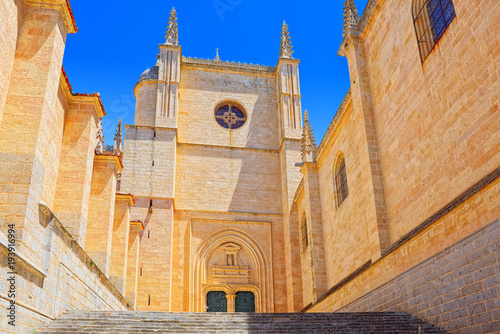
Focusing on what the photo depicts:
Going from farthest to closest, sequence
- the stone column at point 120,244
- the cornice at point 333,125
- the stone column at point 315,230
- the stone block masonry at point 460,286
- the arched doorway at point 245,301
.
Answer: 1. the arched doorway at point 245,301
2. the stone column at point 315,230
3. the stone column at point 120,244
4. the cornice at point 333,125
5. the stone block masonry at point 460,286

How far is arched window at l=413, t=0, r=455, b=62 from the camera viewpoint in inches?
323

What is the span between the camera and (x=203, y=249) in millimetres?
19562

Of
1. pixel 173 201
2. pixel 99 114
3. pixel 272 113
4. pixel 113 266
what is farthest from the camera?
pixel 272 113

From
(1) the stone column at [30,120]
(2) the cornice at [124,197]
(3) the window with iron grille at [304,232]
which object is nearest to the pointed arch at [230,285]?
(3) the window with iron grille at [304,232]

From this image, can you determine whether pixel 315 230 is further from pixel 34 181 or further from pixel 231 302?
pixel 34 181

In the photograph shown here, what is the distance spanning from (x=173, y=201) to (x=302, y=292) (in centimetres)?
650

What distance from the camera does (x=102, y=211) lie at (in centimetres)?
1179

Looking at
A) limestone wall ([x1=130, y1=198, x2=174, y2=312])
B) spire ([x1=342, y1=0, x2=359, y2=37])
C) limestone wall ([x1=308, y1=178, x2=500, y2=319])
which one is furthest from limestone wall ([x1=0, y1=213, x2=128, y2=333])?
spire ([x1=342, y1=0, x2=359, y2=37])

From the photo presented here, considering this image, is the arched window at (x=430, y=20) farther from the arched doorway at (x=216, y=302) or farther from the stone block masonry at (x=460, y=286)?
the arched doorway at (x=216, y=302)

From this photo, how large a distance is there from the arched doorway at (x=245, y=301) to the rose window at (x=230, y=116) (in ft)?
26.1

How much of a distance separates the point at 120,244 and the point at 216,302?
6.85 metres

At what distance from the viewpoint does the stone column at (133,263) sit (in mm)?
15336

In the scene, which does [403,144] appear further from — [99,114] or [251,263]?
[251,263]

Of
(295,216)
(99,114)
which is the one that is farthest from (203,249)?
(99,114)
